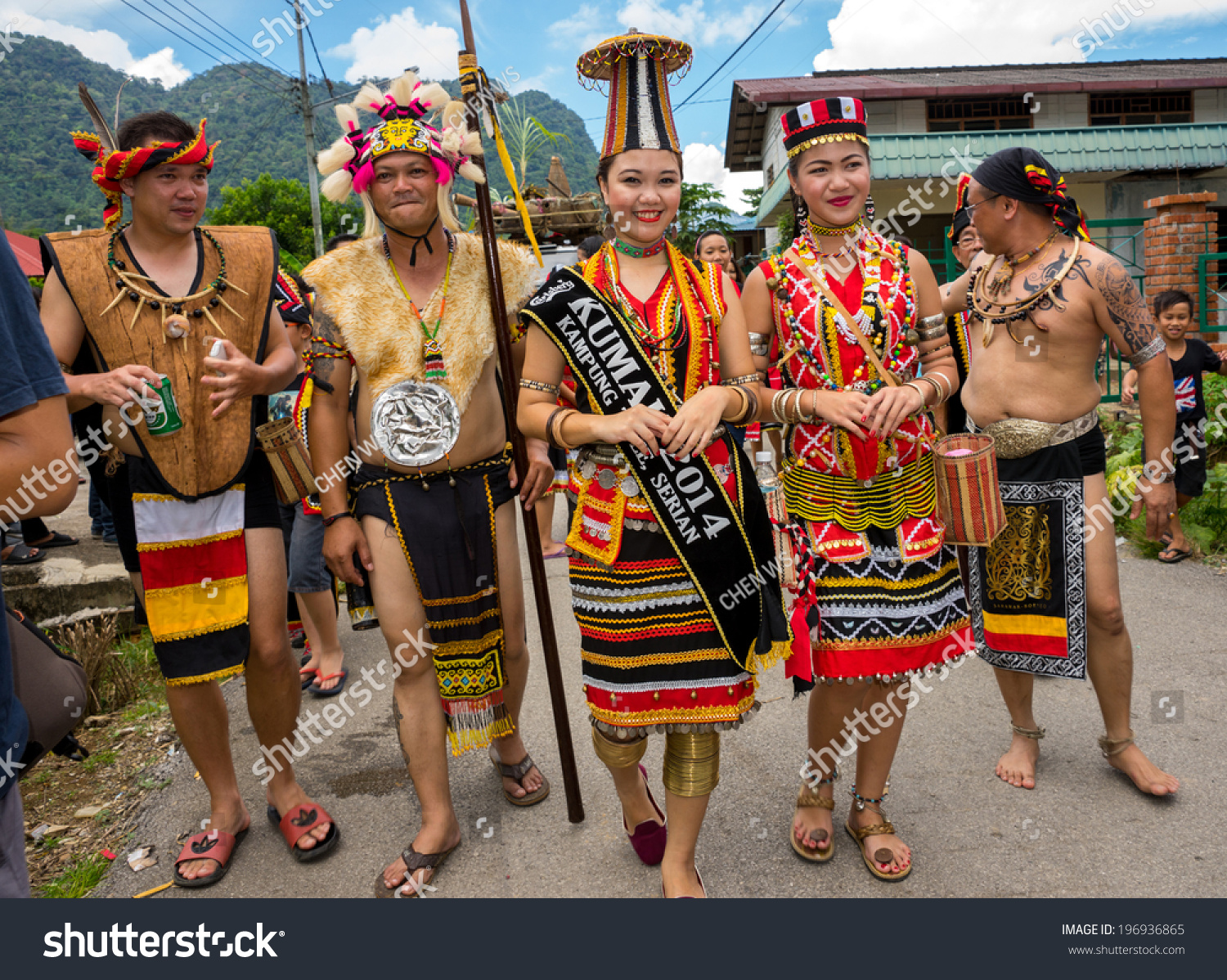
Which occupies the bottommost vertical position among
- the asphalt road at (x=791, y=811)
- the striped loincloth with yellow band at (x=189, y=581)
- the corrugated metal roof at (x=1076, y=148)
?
the asphalt road at (x=791, y=811)

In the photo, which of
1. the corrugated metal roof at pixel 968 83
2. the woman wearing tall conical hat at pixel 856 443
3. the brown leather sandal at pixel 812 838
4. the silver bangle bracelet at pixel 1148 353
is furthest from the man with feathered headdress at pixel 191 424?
the corrugated metal roof at pixel 968 83

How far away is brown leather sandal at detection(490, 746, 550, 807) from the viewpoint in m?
3.20

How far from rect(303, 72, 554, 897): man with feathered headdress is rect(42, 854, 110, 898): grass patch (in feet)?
3.47

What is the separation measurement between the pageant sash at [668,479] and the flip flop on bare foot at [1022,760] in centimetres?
146

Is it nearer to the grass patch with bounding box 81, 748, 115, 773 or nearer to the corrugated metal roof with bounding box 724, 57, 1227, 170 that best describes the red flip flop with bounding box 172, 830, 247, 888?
the grass patch with bounding box 81, 748, 115, 773

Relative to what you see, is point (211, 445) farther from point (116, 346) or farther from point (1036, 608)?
point (1036, 608)

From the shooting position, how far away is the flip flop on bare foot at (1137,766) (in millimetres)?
2916

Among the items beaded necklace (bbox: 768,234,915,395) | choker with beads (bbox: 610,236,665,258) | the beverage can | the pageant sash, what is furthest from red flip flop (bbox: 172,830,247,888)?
beaded necklace (bbox: 768,234,915,395)

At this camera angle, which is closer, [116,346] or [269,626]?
[116,346]

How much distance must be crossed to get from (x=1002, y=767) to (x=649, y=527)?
6.20ft

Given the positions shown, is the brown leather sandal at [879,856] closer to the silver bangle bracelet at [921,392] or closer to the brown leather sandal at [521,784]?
the brown leather sandal at [521,784]

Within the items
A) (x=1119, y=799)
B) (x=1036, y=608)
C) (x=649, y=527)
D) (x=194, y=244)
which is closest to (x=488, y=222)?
(x=194, y=244)

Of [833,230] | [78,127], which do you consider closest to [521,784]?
[833,230]
